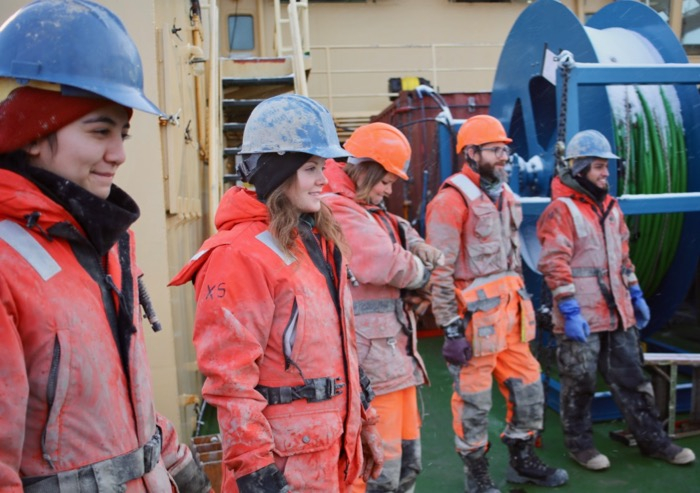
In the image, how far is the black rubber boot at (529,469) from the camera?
4.00 meters

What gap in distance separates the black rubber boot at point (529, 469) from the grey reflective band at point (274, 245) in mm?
2584

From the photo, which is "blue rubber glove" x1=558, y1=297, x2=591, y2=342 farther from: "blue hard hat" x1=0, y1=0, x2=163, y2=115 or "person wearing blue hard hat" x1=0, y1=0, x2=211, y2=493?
"blue hard hat" x1=0, y1=0, x2=163, y2=115

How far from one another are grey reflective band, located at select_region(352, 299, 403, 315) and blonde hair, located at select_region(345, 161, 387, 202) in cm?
47

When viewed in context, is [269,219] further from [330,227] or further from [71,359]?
[71,359]

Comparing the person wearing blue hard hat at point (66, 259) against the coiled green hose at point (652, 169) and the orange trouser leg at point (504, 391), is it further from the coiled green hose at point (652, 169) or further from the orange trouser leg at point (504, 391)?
the coiled green hose at point (652, 169)

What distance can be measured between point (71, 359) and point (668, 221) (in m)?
5.06

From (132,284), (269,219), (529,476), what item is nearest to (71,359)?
(132,284)

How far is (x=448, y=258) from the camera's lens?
3.84 meters

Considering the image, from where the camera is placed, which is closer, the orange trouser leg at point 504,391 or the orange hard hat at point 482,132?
the orange trouser leg at point 504,391

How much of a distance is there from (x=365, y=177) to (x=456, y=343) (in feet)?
3.73

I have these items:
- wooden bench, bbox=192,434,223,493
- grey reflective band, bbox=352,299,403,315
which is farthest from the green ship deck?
wooden bench, bbox=192,434,223,493

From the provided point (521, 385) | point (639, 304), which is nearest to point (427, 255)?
point (521, 385)

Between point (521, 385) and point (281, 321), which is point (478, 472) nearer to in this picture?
point (521, 385)

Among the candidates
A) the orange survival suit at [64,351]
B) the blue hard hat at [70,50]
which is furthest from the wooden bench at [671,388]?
the blue hard hat at [70,50]
